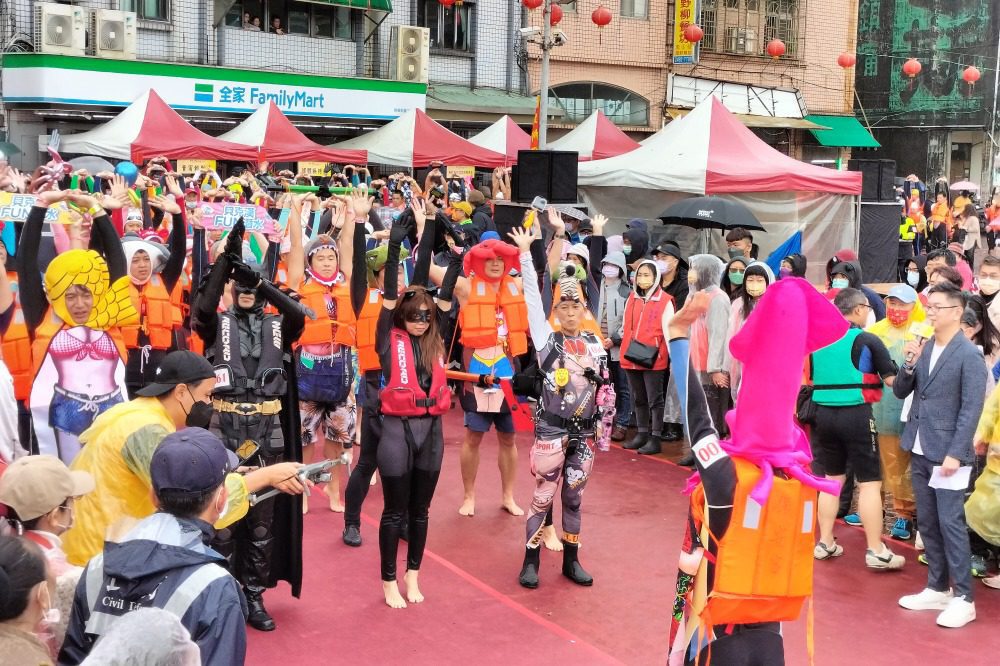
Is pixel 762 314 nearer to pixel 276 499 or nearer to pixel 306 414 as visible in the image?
pixel 276 499

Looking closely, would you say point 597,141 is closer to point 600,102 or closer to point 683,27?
point 600,102

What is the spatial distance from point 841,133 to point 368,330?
2864 centimetres

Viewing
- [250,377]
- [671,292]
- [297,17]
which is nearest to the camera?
[250,377]

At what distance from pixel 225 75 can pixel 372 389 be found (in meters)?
18.2

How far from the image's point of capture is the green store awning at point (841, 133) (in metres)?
32.9

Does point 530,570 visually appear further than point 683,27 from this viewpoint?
No

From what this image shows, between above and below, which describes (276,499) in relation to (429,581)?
above

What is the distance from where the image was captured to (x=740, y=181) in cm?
1388

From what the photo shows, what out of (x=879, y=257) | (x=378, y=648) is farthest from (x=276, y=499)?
(x=879, y=257)

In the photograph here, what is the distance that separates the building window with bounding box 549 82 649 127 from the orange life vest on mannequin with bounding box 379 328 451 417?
73.9 feet

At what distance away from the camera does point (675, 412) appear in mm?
10281

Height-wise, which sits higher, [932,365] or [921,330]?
[921,330]

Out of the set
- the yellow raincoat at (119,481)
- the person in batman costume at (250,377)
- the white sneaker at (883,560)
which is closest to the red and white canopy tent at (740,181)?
the white sneaker at (883,560)

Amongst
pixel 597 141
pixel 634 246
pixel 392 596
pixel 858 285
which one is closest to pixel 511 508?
pixel 392 596
